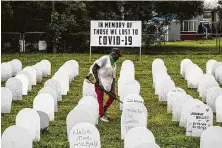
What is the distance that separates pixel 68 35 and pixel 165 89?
719 inches

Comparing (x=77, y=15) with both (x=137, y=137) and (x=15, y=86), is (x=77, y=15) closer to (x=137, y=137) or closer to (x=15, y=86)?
(x=15, y=86)

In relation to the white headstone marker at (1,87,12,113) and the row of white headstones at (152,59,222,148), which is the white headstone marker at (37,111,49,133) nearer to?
the white headstone marker at (1,87,12,113)

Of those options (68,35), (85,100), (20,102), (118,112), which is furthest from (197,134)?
(68,35)

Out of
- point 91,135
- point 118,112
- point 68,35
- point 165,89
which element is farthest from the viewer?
point 68,35

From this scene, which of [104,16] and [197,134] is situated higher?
[104,16]

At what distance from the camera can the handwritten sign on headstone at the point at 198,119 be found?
39.5ft

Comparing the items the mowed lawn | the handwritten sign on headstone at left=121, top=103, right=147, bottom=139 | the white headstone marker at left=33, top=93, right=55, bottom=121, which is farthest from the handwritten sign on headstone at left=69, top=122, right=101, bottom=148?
the white headstone marker at left=33, top=93, right=55, bottom=121

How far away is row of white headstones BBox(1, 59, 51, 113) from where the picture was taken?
1519cm

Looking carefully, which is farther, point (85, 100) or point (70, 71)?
point (70, 71)

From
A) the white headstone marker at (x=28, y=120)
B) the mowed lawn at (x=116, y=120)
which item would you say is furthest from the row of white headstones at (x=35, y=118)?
the mowed lawn at (x=116, y=120)

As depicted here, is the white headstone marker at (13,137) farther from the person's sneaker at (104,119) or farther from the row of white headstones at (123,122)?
the person's sneaker at (104,119)

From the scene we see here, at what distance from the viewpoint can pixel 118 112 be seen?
1568 centimetres

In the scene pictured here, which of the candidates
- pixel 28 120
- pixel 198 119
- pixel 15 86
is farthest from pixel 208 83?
pixel 28 120

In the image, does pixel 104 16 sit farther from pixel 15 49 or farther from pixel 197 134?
pixel 197 134
